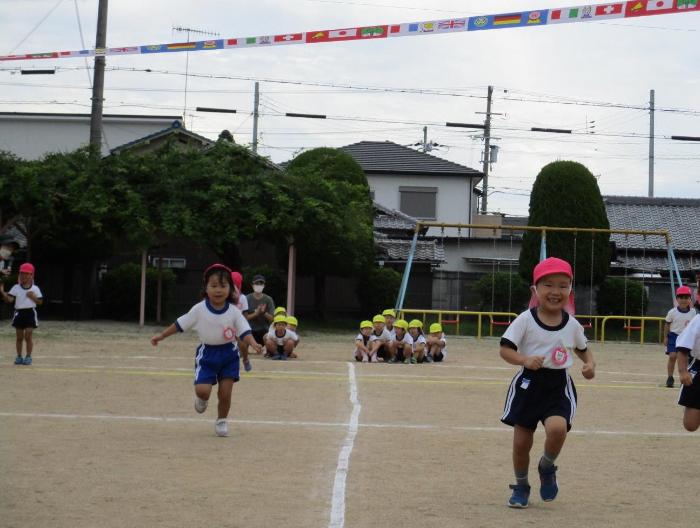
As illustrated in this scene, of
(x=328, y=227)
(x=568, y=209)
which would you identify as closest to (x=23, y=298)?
(x=328, y=227)

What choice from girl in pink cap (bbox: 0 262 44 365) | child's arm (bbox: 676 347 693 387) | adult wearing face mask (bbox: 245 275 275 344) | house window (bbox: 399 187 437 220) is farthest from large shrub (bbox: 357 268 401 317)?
child's arm (bbox: 676 347 693 387)

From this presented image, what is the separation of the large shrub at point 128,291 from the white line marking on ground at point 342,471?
21133mm

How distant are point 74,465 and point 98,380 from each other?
8.07 metres

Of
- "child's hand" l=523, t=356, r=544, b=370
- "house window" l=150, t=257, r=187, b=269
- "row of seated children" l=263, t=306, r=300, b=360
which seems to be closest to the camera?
"child's hand" l=523, t=356, r=544, b=370

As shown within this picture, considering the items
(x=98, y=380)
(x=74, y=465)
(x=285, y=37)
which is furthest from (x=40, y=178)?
(x=74, y=465)

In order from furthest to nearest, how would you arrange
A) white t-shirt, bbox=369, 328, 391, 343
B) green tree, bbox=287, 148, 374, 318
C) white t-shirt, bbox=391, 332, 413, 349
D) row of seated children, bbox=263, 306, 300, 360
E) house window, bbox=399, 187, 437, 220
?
house window, bbox=399, 187, 437, 220 → green tree, bbox=287, 148, 374, 318 → white t-shirt, bbox=369, 328, 391, 343 → white t-shirt, bbox=391, 332, 413, 349 → row of seated children, bbox=263, 306, 300, 360

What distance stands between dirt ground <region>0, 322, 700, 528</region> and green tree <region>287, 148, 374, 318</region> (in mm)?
12009

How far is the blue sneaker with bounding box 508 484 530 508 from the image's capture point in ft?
24.8

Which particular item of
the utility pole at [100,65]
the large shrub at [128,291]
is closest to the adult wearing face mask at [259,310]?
the large shrub at [128,291]

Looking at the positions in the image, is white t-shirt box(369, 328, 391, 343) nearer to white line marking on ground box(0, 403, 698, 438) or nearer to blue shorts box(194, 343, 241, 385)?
white line marking on ground box(0, 403, 698, 438)

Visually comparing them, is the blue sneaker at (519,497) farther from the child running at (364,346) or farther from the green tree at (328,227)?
the green tree at (328,227)

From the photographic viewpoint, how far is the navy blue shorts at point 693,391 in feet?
28.8

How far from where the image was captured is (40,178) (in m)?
30.9

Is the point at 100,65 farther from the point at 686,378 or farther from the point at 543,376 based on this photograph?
the point at 543,376
